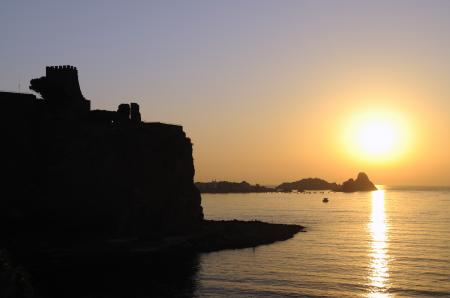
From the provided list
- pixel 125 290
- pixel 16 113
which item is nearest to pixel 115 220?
pixel 16 113

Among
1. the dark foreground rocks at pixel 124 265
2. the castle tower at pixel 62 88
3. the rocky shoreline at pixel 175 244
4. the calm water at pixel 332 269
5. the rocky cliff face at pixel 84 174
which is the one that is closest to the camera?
the dark foreground rocks at pixel 124 265

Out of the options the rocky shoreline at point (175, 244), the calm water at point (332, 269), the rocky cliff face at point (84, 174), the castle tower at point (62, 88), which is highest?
the castle tower at point (62, 88)

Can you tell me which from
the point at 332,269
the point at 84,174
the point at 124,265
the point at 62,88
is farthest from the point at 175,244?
the point at 62,88

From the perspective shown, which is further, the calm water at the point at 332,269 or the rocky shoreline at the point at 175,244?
the rocky shoreline at the point at 175,244

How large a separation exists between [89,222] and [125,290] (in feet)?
85.4

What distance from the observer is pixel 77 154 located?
76438 mm

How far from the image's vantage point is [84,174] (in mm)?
76250

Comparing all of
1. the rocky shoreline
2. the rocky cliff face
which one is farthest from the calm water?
the rocky cliff face

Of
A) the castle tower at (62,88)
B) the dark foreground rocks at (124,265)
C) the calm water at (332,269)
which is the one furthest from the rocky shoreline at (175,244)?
the castle tower at (62,88)

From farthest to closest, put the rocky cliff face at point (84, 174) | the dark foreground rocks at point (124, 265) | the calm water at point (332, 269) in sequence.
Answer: the rocky cliff face at point (84, 174)
the calm water at point (332, 269)
the dark foreground rocks at point (124, 265)

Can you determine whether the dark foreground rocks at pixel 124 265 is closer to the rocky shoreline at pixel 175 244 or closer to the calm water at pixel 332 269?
the rocky shoreline at pixel 175 244

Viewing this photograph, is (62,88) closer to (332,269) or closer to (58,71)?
(58,71)

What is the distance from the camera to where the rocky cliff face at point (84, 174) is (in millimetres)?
70562

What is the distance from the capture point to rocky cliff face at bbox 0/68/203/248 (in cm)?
7056
